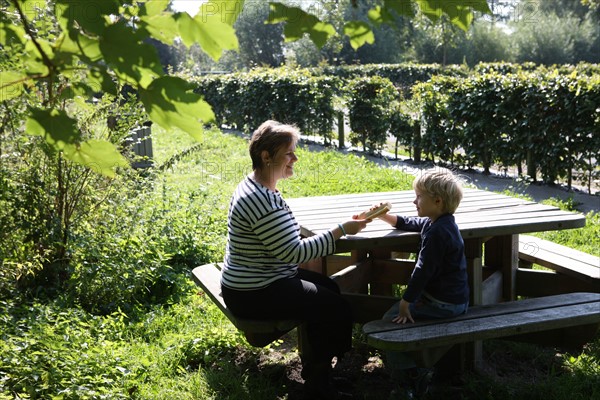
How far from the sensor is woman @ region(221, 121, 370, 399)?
321cm

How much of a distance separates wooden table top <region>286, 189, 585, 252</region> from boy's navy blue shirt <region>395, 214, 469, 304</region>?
158 millimetres

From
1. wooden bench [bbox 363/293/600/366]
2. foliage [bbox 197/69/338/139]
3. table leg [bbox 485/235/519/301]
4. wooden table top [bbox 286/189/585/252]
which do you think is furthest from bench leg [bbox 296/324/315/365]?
foliage [bbox 197/69/338/139]

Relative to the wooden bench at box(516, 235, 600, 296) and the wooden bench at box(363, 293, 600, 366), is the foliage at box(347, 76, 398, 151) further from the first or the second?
the wooden bench at box(363, 293, 600, 366)

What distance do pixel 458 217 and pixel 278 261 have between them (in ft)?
3.50

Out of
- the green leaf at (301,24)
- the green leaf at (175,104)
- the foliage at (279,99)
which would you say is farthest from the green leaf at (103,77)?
the foliage at (279,99)

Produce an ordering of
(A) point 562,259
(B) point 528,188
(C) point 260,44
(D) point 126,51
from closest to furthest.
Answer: (D) point 126,51 < (A) point 562,259 < (B) point 528,188 < (C) point 260,44

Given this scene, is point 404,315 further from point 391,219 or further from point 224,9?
point 224,9

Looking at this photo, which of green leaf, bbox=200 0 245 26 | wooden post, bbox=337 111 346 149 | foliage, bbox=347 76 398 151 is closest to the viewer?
green leaf, bbox=200 0 245 26

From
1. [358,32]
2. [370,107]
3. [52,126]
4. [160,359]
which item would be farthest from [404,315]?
[370,107]

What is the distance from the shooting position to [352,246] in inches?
131

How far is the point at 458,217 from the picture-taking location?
12.1 ft

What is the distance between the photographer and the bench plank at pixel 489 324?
117 inches

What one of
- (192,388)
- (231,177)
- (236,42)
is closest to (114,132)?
(192,388)

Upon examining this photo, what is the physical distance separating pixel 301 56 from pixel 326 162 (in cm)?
4523
